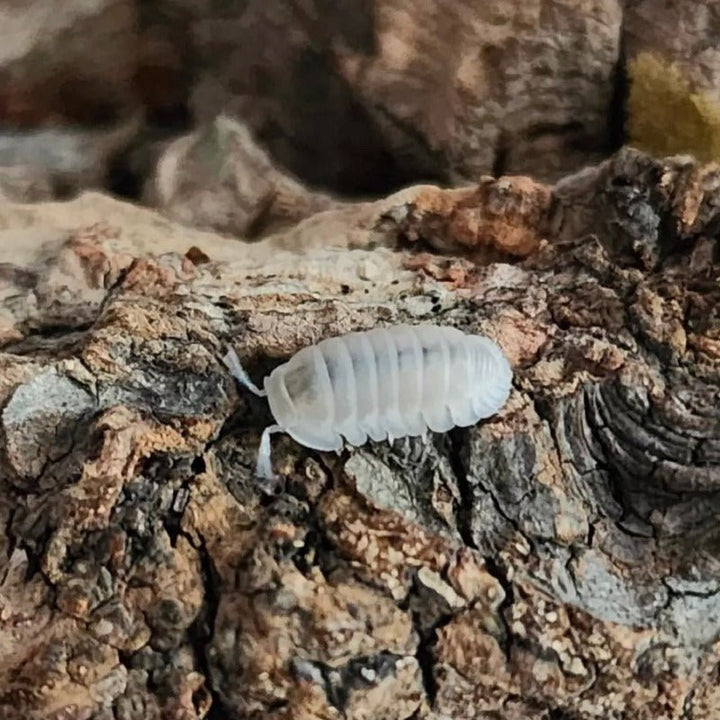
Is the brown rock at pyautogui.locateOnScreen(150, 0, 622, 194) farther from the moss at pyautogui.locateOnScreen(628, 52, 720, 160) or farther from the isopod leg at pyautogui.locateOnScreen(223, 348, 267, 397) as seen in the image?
the isopod leg at pyautogui.locateOnScreen(223, 348, 267, 397)

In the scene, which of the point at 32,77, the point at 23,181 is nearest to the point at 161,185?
the point at 23,181

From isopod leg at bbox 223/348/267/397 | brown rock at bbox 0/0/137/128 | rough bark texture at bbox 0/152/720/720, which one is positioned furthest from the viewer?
brown rock at bbox 0/0/137/128

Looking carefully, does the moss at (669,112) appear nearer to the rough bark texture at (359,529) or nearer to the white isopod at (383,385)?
the rough bark texture at (359,529)

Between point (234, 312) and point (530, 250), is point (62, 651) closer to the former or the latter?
point (234, 312)

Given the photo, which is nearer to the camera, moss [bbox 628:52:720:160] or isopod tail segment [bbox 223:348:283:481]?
isopod tail segment [bbox 223:348:283:481]

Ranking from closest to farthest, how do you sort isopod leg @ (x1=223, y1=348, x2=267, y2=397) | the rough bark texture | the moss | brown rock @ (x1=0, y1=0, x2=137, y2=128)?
the rough bark texture < isopod leg @ (x1=223, y1=348, x2=267, y2=397) < the moss < brown rock @ (x1=0, y1=0, x2=137, y2=128)

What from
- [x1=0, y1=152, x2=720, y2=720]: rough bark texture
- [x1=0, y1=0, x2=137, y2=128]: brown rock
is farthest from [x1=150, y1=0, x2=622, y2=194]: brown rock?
[x1=0, y1=152, x2=720, y2=720]: rough bark texture

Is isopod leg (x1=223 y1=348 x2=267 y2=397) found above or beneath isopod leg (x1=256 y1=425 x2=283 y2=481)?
above

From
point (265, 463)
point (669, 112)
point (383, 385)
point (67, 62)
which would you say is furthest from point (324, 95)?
point (265, 463)

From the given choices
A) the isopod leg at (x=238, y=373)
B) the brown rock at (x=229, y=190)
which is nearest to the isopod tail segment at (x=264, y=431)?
the isopod leg at (x=238, y=373)
